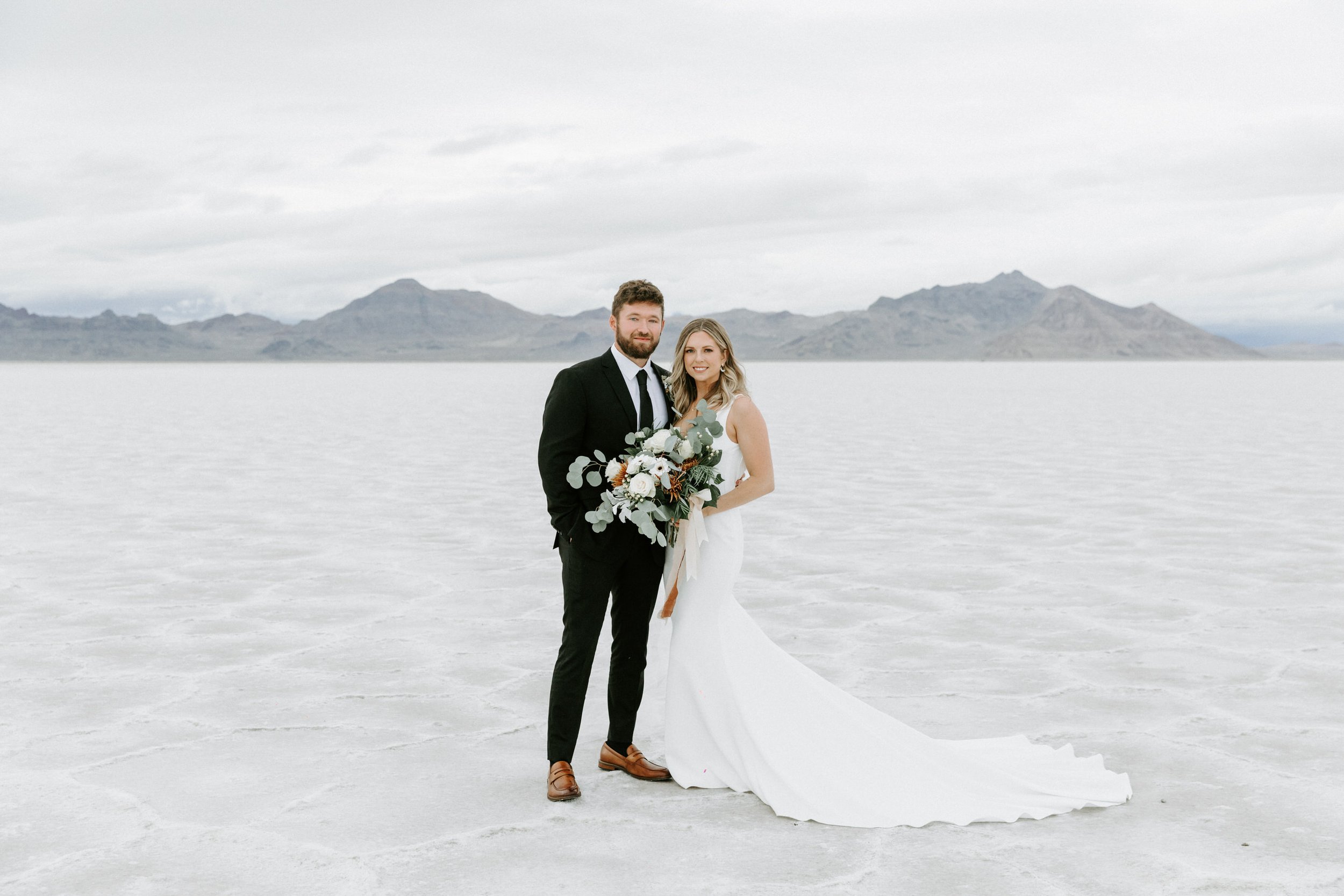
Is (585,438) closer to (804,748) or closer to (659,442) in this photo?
(659,442)

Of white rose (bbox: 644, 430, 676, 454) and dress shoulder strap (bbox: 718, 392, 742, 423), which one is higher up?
dress shoulder strap (bbox: 718, 392, 742, 423)

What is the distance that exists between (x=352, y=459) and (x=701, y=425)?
1282 centimetres

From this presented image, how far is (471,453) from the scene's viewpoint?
54.7 feet

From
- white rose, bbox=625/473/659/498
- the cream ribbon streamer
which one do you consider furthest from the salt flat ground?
white rose, bbox=625/473/659/498

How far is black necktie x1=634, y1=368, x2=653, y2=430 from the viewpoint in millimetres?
3771

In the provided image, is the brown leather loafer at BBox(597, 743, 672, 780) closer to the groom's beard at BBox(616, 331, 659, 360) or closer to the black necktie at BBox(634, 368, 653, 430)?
the black necktie at BBox(634, 368, 653, 430)

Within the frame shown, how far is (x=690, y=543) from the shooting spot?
3754 millimetres

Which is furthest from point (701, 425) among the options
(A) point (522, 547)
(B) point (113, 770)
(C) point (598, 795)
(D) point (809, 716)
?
(A) point (522, 547)

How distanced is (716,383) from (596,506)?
1.80 feet

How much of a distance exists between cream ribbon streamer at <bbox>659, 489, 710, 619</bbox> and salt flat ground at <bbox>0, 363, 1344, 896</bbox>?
68cm

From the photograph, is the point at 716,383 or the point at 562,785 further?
the point at 716,383

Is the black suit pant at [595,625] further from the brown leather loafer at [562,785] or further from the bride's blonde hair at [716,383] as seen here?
the bride's blonde hair at [716,383]

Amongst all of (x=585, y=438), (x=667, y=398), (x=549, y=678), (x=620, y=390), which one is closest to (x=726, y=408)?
(x=667, y=398)

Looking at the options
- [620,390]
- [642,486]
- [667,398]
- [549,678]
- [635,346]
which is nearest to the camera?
[642,486]
